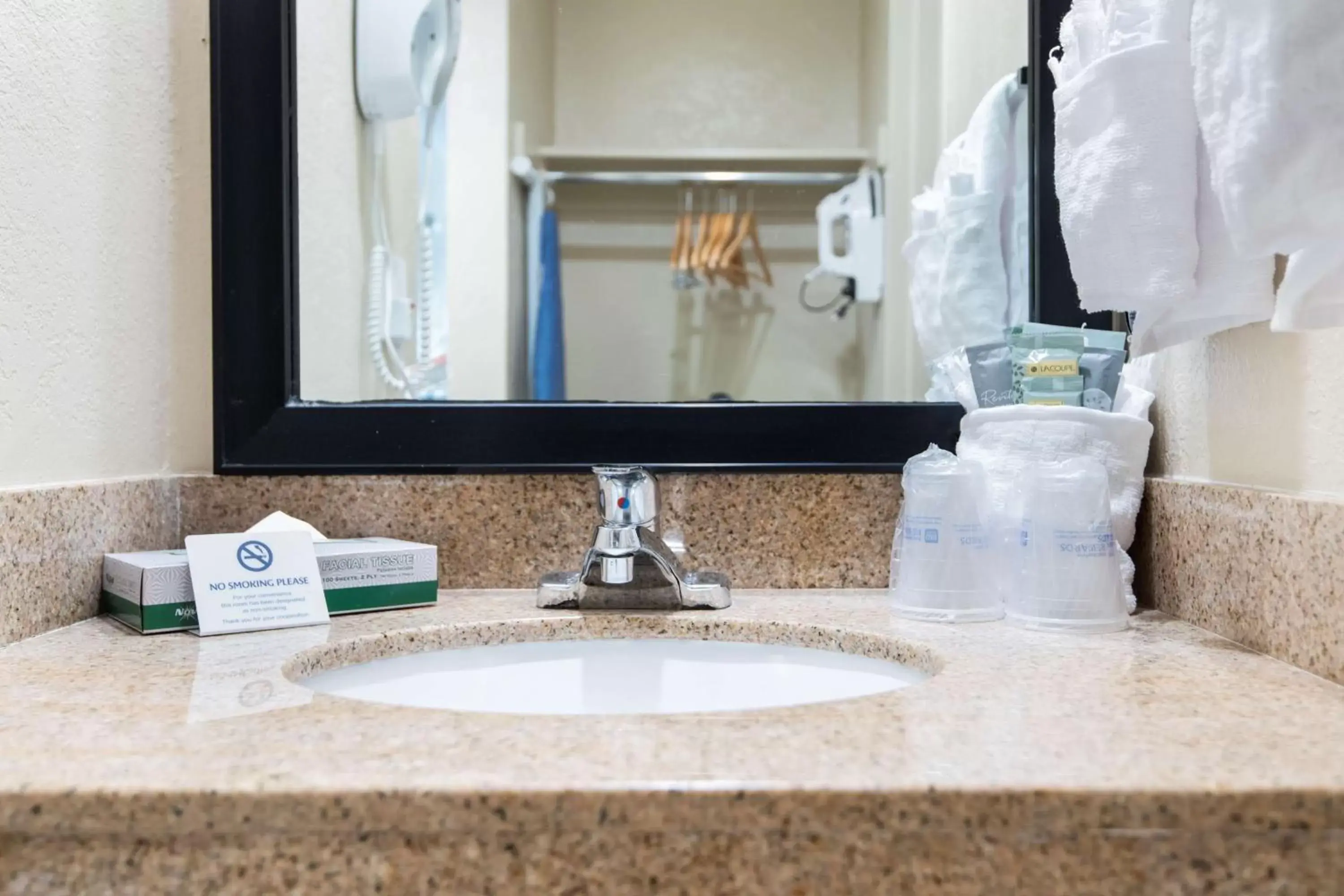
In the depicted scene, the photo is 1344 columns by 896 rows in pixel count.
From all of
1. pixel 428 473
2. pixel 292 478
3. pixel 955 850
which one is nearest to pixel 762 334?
pixel 428 473

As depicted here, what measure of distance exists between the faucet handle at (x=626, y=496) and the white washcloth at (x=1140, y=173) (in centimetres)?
40

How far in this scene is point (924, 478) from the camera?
82cm

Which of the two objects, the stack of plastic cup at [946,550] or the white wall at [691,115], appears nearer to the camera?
the stack of plastic cup at [946,550]

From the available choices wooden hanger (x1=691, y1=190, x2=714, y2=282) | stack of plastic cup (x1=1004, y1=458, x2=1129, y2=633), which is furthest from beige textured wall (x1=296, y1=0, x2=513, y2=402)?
stack of plastic cup (x1=1004, y1=458, x2=1129, y2=633)

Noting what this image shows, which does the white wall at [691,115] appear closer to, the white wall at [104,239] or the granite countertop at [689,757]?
the white wall at [104,239]

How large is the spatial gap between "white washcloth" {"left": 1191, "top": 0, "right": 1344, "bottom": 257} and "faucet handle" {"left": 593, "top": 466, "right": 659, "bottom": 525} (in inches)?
19.0

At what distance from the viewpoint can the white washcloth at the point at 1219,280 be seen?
64 cm

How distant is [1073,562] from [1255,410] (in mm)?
179

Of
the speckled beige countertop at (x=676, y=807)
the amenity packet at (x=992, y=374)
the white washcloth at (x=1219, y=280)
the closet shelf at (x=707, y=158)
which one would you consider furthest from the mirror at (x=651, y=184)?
the speckled beige countertop at (x=676, y=807)

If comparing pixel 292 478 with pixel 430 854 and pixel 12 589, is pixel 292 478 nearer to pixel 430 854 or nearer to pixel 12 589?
pixel 12 589

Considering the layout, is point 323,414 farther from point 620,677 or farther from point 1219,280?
point 1219,280

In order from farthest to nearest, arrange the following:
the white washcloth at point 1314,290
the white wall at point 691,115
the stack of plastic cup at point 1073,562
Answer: the white wall at point 691,115 → the stack of plastic cup at point 1073,562 → the white washcloth at point 1314,290

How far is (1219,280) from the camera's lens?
66cm

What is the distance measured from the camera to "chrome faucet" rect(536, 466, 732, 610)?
0.84 m
